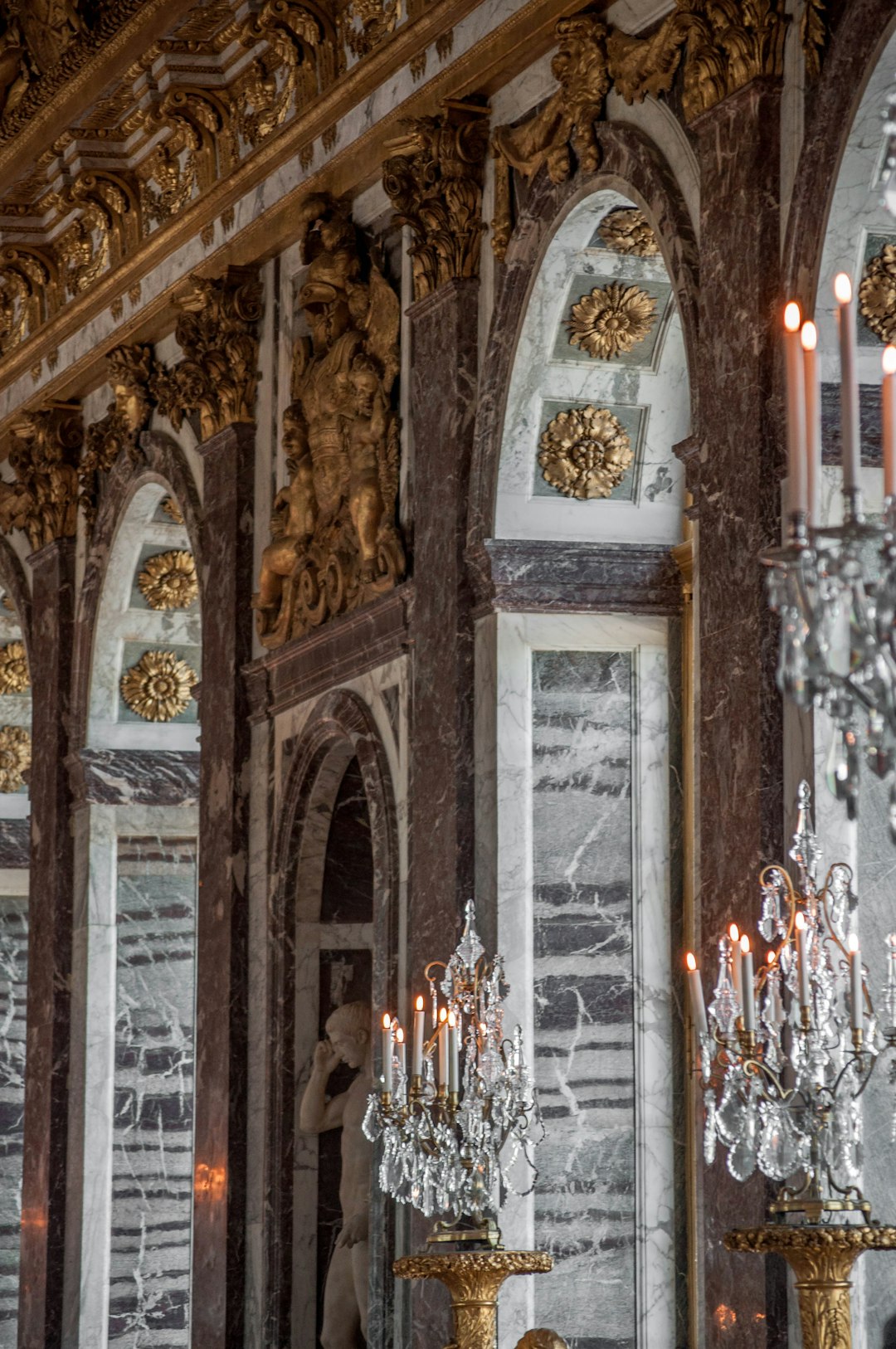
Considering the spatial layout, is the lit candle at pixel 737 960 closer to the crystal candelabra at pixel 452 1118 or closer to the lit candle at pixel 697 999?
the lit candle at pixel 697 999

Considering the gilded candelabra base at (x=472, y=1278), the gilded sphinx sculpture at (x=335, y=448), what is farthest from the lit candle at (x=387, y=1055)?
the gilded sphinx sculpture at (x=335, y=448)

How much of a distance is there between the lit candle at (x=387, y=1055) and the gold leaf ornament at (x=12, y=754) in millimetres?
11271

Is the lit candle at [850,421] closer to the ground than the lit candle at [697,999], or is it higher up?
higher up

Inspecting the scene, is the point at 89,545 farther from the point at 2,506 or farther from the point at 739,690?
the point at 739,690

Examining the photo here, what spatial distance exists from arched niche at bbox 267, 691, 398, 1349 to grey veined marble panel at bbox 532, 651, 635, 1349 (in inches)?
51.7

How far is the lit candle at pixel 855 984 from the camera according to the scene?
715 centimetres

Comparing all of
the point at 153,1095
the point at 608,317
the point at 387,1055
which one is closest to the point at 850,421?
the point at 387,1055

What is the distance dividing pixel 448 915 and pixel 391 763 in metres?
1.17

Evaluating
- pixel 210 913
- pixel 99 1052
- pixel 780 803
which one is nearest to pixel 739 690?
pixel 780 803

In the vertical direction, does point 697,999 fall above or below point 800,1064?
above

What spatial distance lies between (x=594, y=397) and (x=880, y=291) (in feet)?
8.57

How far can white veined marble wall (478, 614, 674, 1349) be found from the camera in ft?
37.5

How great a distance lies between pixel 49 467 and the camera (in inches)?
693

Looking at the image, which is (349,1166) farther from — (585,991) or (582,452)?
(582,452)
